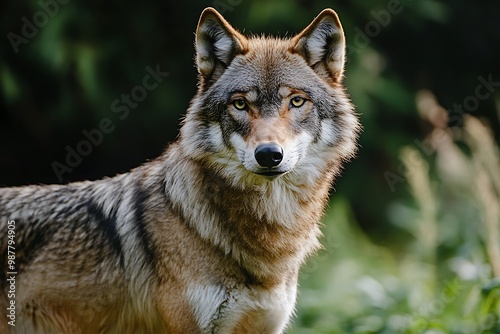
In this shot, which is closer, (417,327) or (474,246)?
(417,327)

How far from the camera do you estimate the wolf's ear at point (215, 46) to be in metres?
4.77

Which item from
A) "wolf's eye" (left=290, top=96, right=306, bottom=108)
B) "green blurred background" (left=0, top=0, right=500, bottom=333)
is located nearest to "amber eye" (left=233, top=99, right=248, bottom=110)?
"wolf's eye" (left=290, top=96, right=306, bottom=108)

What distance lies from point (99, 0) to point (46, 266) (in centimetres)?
491

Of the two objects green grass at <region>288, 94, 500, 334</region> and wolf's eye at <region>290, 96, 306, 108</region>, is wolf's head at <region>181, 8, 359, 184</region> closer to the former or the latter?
wolf's eye at <region>290, 96, 306, 108</region>

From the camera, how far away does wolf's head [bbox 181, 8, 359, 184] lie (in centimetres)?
456

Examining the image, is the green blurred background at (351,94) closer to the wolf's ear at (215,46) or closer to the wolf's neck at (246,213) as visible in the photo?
the wolf's neck at (246,213)

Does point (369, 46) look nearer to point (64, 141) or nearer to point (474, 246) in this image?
point (474, 246)

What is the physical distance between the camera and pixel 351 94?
29.3 feet

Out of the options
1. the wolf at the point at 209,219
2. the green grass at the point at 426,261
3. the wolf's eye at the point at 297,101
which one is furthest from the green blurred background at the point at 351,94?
the wolf's eye at the point at 297,101

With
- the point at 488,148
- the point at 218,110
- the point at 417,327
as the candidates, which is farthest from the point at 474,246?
the point at 218,110

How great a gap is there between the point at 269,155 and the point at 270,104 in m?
0.41

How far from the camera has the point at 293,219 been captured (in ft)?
16.0

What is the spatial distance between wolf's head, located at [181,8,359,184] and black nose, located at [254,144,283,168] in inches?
1.0

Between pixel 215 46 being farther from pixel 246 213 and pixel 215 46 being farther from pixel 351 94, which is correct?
pixel 351 94
